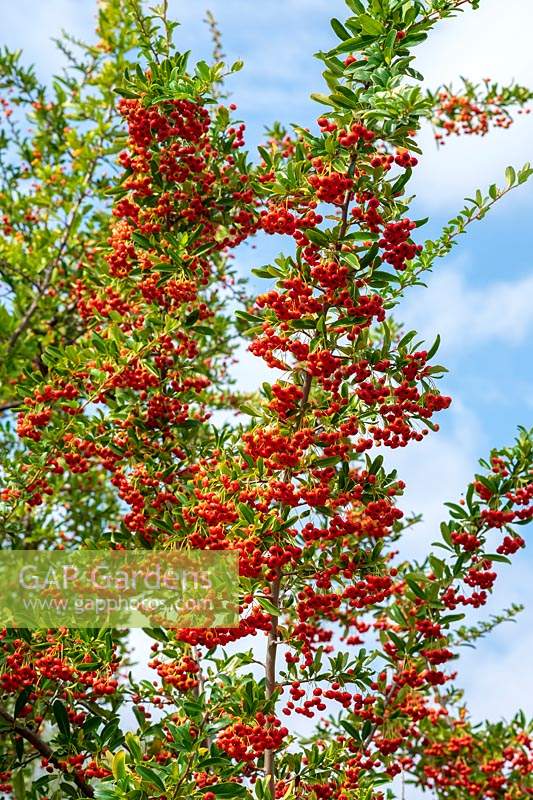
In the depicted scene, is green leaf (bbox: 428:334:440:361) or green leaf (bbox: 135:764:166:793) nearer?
green leaf (bbox: 135:764:166:793)

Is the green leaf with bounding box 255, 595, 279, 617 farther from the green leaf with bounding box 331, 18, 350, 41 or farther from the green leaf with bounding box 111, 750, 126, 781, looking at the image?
the green leaf with bounding box 331, 18, 350, 41

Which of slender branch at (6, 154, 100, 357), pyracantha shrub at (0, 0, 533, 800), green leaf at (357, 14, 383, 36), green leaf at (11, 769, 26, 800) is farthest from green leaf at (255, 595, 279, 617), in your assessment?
slender branch at (6, 154, 100, 357)

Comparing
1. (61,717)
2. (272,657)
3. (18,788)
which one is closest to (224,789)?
(272,657)

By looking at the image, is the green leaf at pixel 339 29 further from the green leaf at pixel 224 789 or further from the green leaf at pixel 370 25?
the green leaf at pixel 224 789

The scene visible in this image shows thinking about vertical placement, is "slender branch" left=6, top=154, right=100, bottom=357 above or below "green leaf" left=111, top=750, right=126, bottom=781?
above

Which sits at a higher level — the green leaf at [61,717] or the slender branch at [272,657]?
the slender branch at [272,657]

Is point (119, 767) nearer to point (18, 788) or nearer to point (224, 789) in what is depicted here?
point (224, 789)

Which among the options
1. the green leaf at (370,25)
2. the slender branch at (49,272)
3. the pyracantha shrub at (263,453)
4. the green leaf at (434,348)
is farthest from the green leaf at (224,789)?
the slender branch at (49,272)

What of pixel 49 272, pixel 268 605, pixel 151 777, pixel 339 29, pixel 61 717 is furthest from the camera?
pixel 49 272

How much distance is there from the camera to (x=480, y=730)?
7.02 m

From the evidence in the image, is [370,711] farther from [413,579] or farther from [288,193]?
[288,193]

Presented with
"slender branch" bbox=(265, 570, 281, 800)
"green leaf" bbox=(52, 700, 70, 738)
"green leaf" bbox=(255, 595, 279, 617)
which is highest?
"green leaf" bbox=(255, 595, 279, 617)

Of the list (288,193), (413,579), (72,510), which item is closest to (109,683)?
(413,579)

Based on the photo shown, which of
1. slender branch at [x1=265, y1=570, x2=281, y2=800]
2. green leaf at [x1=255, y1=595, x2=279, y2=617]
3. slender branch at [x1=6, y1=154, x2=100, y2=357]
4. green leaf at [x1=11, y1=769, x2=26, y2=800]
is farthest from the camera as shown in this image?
slender branch at [x1=6, y1=154, x2=100, y2=357]
